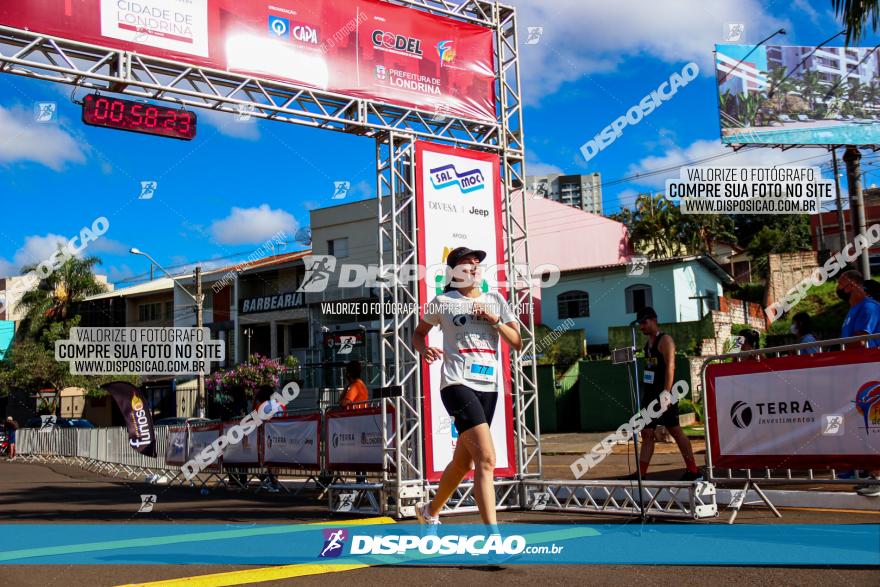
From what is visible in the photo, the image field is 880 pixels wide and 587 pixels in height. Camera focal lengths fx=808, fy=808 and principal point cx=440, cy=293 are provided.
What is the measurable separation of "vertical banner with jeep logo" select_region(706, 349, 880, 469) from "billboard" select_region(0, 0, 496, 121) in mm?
4906

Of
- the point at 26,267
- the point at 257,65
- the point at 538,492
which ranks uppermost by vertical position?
the point at 26,267

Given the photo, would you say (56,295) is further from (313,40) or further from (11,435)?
(313,40)

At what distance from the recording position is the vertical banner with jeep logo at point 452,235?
8867mm

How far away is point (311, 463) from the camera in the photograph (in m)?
11.2

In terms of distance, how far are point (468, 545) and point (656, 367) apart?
11.6ft

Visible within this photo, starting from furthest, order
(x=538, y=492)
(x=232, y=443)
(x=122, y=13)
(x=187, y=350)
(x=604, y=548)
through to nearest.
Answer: (x=187, y=350) → (x=232, y=443) → (x=538, y=492) → (x=122, y=13) → (x=604, y=548)

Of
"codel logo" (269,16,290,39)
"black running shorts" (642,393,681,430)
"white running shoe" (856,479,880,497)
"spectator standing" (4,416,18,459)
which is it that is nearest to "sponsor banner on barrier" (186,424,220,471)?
"codel logo" (269,16,290,39)

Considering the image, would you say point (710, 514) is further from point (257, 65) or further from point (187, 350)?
point (187, 350)


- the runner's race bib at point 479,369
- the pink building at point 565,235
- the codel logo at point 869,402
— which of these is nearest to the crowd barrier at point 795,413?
the codel logo at point 869,402

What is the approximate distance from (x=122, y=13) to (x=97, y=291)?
52.1 meters

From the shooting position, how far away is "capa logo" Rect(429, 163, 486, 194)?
9.31 m

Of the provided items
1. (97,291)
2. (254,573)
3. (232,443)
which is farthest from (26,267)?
(254,573)

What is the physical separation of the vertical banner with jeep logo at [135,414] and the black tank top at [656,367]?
425 inches

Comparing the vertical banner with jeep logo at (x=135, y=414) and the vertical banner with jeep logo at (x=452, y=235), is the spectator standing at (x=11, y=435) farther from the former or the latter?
the vertical banner with jeep logo at (x=452, y=235)
